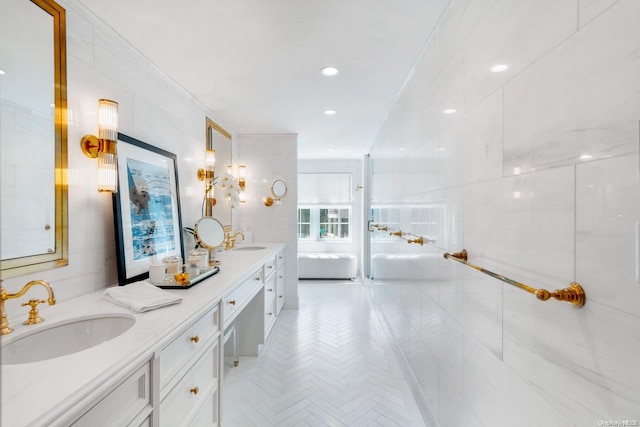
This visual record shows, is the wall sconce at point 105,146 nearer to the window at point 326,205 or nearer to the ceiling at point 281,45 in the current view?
the ceiling at point 281,45

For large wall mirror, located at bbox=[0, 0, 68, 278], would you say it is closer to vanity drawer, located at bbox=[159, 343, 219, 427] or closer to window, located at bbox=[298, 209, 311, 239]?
vanity drawer, located at bbox=[159, 343, 219, 427]

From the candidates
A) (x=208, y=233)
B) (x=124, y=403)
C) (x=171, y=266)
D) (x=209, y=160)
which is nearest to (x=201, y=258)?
(x=171, y=266)

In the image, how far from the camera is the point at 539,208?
96 centimetres

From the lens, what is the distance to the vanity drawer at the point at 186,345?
3.96 ft

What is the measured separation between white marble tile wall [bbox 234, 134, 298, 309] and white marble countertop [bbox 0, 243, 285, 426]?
8.83 feet

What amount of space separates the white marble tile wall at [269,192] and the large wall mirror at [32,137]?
281 centimetres

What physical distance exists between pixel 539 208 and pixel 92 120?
6.26 feet

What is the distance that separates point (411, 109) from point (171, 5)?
1553 millimetres

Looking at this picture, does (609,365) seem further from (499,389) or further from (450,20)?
(450,20)

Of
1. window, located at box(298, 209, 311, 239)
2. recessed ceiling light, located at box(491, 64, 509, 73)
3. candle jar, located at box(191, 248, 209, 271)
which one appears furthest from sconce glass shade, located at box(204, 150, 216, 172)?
window, located at box(298, 209, 311, 239)

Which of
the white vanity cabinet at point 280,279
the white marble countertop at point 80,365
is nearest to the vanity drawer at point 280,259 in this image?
the white vanity cabinet at point 280,279

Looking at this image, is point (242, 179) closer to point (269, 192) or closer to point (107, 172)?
point (269, 192)

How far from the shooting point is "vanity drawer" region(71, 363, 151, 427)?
2.78ft

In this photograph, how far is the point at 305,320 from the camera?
3.84m
